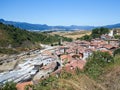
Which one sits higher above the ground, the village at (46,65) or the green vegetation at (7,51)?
the village at (46,65)

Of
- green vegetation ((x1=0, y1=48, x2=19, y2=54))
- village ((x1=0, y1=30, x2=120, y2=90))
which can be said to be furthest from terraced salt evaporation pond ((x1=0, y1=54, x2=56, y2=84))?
green vegetation ((x1=0, y1=48, x2=19, y2=54))

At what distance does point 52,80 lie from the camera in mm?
4922

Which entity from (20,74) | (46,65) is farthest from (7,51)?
(20,74)

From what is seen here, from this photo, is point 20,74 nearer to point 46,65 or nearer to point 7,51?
point 46,65

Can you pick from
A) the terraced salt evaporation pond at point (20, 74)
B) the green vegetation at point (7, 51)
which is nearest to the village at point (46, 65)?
the terraced salt evaporation pond at point (20, 74)

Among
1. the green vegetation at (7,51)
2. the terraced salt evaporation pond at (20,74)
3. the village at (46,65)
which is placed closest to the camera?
the village at (46,65)

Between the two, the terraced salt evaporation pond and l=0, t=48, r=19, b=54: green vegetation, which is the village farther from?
l=0, t=48, r=19, b=54: green vegetation

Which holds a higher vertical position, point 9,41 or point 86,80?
point 86,80

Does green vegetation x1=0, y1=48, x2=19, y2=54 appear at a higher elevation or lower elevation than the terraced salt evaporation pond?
lower

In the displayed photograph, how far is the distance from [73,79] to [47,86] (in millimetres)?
506

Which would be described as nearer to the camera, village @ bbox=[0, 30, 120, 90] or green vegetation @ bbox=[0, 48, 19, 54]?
village @ bbox=[0, 30, 120, 90]

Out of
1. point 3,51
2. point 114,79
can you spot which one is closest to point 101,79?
point 114,79

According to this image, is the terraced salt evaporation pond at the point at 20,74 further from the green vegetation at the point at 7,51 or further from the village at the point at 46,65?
the green vegetation at the point at 7,51

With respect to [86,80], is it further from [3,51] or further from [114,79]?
[3,51]
